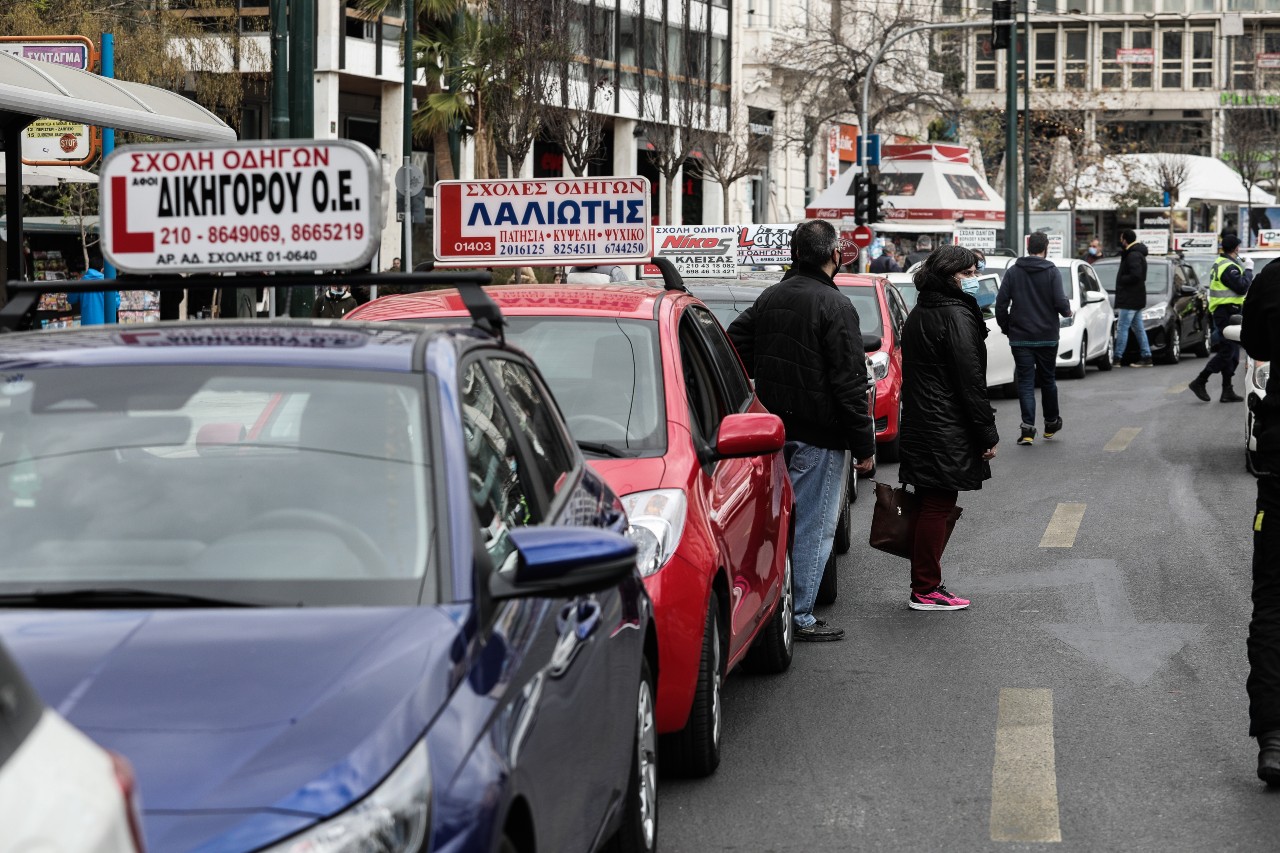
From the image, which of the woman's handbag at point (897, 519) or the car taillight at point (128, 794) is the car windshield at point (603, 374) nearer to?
the woman's handbag at point (897, 519)

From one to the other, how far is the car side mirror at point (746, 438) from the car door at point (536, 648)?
5.58 feet

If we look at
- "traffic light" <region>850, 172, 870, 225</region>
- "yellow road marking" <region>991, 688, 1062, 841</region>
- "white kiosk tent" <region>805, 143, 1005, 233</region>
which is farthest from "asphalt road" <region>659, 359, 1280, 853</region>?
"white kiosk tent" <region>805, 143, 1005, 233</region>

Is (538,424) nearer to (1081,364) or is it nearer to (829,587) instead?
(829,587)

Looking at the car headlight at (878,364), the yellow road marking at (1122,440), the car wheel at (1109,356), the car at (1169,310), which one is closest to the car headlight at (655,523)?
the car headlight at (878,364)

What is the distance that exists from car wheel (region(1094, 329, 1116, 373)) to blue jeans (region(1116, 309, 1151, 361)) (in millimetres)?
81

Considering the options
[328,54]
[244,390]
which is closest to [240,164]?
[244,390]

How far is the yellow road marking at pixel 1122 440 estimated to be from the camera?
16688 millimetres

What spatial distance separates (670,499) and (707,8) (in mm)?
48878

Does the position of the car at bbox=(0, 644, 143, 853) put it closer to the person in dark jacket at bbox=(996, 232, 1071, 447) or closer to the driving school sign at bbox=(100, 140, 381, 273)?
the driving school sign at bbox=(100, 140, 381, 273)

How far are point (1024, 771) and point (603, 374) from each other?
2006mm

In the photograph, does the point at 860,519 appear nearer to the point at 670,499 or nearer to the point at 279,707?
the point at 670,499

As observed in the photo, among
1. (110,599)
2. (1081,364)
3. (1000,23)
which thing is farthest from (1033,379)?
(1000,23)

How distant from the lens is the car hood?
2.75 meters

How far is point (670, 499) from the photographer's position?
19.6 feet
